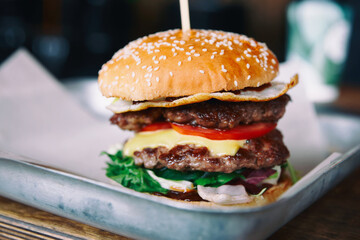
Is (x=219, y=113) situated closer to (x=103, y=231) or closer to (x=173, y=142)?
(x=173, y=142)

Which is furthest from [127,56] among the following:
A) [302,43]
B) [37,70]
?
[302,43]

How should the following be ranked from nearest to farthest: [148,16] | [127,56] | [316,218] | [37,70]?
1. [316,218]
2. [127,56]
3. [37,70]
4. [148,16]

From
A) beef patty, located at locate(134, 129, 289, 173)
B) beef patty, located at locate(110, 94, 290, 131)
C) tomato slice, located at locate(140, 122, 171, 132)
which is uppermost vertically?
beef patty, located at locate(110, 94, 290, 131)

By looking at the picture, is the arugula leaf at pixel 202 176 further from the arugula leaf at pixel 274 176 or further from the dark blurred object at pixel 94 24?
the dark blurred object at pixel 94 24

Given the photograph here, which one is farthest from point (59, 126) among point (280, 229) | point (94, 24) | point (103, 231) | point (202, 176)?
point (94, 24)

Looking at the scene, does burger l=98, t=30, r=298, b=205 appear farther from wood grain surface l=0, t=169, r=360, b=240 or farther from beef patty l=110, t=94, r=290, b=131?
wood grain surface l=0, t=169, r=360, b=240

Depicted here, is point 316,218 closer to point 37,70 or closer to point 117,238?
point 117,238

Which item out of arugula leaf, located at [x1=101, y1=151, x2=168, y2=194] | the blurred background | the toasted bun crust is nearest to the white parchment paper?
arugula leaf, located at [x1=101, y1=151, x2=168, y2=194]
